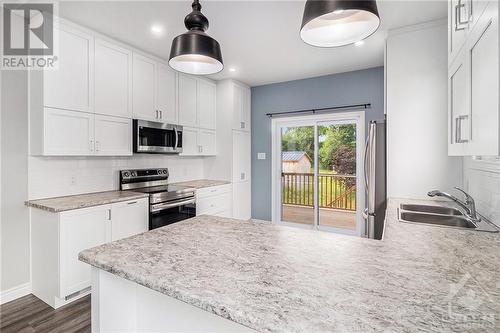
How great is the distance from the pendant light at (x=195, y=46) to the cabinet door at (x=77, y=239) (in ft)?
5.53

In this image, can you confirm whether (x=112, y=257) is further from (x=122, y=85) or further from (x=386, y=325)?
(x=122, y=85)

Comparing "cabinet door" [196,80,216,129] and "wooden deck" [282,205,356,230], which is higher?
"cabinet door" [196,80,216,129]

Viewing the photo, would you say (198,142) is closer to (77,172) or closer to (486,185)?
(77,172)

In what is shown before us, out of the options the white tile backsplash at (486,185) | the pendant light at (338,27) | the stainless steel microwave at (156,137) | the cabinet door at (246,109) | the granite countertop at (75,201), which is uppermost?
the cabinet door at (246,109)

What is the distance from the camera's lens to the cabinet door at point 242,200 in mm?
4595

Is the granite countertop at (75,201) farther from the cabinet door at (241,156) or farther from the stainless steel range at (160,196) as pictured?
the cabinet door at (241,156)

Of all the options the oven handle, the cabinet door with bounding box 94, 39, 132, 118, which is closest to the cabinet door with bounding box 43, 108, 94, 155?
the cabinet door with bounding box 94, 39, 132, 118

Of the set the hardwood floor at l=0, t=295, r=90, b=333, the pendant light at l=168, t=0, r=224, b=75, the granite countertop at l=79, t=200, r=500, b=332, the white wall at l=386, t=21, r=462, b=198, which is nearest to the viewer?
the granite countertop at l=79, t=200, r=500, b=332

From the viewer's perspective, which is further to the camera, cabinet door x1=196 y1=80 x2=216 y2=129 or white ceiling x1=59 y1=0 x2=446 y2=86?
cabinet door x1=196 y1=80 x2=216 y2=129

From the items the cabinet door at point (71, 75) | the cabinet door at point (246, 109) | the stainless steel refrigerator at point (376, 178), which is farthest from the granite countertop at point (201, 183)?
the stainless steel refrigerator at point (376, 178)

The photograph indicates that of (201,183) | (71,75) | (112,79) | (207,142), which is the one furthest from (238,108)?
(71,75)

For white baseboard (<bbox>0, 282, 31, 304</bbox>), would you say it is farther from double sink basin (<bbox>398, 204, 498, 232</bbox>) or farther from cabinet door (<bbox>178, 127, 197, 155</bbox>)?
double sink basin (<bbox>398, 204, 498, 232</bbox>)

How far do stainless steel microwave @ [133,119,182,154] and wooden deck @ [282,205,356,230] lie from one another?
7.84 ft

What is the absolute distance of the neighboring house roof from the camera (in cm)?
472
